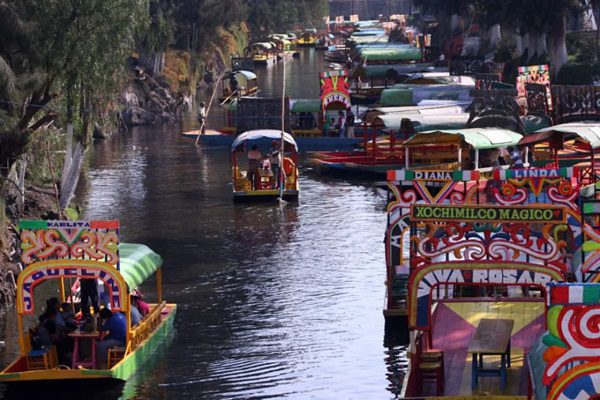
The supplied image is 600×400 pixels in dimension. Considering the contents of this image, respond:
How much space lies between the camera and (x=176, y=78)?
302 ft

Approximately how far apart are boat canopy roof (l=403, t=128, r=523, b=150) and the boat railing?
1877 cm

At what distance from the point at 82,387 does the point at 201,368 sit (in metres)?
3.13

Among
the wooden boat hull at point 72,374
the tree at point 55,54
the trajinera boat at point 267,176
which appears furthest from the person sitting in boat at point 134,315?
the trajinera boat at point 267,176

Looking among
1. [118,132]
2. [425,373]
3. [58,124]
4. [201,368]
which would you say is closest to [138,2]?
[58,124]

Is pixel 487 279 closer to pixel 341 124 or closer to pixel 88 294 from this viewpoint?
pixel 88 294

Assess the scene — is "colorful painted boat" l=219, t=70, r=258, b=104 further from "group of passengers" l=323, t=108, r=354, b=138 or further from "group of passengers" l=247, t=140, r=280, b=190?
"group of passengers" l=247, t=140, r=280, b=190

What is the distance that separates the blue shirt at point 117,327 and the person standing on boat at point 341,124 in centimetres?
3802

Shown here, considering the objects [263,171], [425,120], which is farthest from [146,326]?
[425,120]

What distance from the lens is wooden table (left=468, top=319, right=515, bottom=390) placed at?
2158 centimetres

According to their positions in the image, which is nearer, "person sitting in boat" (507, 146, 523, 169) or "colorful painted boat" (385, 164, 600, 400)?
"colorful painted boat" (385, 164, 600, 400)

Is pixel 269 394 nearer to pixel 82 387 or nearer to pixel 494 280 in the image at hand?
pixel 82 387

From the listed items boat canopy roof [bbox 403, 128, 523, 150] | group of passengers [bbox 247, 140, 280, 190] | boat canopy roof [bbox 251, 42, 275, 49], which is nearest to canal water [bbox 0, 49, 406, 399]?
group of passengers [bbox 247, 140, 280, 190]

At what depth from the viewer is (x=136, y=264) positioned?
90.4ft

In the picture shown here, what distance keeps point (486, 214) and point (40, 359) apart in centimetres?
927
